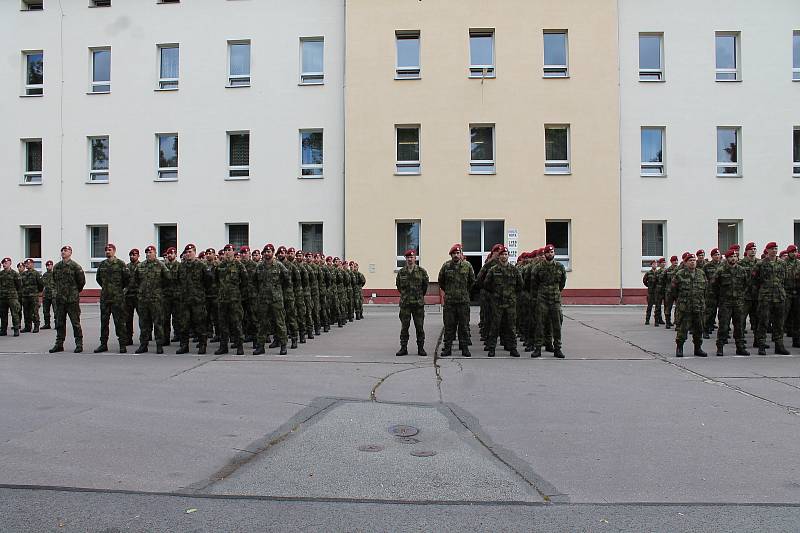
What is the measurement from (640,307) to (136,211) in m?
21.3

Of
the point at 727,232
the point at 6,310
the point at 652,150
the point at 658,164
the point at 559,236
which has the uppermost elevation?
the point at 652,150

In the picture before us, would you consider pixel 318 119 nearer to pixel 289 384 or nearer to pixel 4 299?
pixel 4 299

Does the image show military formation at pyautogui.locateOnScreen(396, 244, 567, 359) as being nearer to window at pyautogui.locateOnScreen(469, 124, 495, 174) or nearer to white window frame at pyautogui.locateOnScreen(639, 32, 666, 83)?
window at pyautogui.locateOnScreen(469, 124, 495, 174)

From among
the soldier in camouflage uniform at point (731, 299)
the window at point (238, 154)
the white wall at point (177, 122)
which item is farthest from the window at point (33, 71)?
the soldier in camouflage uniform at point (731, 299)

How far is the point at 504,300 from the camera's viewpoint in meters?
12.5

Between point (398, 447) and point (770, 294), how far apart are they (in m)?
10.0

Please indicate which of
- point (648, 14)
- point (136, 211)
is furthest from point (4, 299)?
point (648, 14)

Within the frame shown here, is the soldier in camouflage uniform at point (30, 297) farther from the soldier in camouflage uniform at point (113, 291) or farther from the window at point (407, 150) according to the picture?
the window at point (407, 150)

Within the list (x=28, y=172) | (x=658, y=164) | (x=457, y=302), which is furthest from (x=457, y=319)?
(x=28, y=172)

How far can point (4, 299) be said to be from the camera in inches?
647

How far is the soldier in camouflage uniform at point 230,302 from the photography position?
12.6 meters

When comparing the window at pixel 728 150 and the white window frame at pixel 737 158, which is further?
the window at pixel 728 150

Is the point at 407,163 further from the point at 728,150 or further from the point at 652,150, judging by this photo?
the point at 728,150

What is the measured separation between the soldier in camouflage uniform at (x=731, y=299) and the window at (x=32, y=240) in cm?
2679
